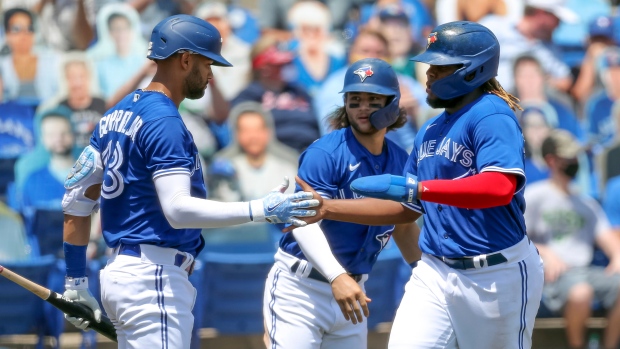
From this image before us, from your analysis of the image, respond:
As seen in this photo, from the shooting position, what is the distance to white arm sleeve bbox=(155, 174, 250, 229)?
3635mm

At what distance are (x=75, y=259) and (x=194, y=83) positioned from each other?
1.00m

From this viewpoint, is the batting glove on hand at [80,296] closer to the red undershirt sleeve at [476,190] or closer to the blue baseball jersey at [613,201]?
the red undershirt sleeve at [476,190]

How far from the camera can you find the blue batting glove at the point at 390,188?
3.81 m

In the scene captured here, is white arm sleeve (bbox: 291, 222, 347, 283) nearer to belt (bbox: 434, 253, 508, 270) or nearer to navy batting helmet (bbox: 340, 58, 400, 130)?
belt (bbox: 434, 253, 508, 270)

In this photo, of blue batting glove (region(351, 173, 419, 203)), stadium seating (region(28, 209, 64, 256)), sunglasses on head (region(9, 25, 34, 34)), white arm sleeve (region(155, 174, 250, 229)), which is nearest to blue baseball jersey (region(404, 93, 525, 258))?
blue batting glove (region(351, 173, 419, 203))

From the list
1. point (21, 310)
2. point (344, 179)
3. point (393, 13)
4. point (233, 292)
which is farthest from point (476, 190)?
point (393, 13)

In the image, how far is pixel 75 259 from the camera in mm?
4242

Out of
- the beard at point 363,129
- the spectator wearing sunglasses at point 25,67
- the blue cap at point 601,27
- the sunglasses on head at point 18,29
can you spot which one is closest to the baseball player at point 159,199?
the beard at point 363,129

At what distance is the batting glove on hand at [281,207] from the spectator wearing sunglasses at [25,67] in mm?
4913

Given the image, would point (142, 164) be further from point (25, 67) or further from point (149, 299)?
point (25, 67)

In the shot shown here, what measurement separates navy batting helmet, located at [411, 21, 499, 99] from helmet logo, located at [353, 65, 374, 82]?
0.48 m

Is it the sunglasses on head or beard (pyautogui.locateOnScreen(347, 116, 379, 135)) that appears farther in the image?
the sunglasses on head

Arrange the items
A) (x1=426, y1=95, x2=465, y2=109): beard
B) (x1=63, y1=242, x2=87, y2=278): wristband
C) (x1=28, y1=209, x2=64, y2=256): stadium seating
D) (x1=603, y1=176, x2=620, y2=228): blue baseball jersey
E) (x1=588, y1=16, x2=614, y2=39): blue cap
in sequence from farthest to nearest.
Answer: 1. (x1=588, y1=16, x2=614, y2=39): blue cap
2. (x1=603, y1=176, x2=620, y2=228): blue baseball jersey
3. (x1=28, y1=209, x2=64, y2=256): stadium seating
4. (x1=63, y1=242, x2=87, y2=278): wristband
5. (x1=426, y1=95, x2=465, y2=109): beard

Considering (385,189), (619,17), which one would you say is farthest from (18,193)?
(619,17)
